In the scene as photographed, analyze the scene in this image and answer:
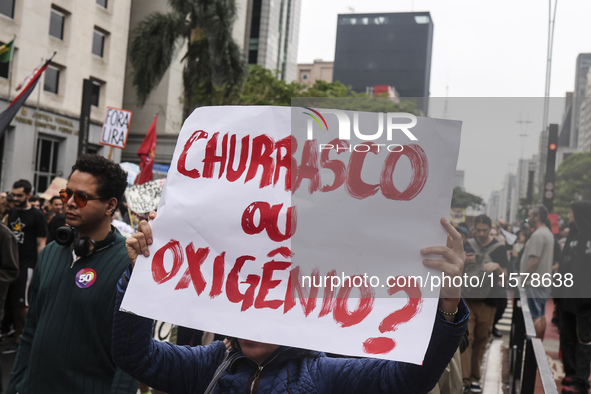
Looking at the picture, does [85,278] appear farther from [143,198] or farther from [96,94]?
[96,94]

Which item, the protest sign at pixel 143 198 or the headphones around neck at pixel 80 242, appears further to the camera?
the protest sign at pixel 143 198

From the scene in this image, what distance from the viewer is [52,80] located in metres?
29.0

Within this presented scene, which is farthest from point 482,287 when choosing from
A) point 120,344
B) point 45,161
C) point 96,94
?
point 96,94

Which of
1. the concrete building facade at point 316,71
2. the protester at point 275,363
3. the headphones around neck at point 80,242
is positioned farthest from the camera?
the concrete building facade at point 316,71

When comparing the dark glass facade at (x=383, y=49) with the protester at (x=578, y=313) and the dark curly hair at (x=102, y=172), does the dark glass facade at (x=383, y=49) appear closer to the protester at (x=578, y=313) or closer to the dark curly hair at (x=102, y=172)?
the protester at (x=578, y=313)

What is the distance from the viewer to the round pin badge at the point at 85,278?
9.59 feet

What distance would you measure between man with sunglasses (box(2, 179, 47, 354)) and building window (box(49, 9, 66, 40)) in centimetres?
2234

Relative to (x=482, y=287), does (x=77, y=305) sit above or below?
above

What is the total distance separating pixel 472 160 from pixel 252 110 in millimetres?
2857

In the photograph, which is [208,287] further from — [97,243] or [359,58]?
[359,58]

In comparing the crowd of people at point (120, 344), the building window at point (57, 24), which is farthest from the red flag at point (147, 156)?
the building window at point (57, 24)

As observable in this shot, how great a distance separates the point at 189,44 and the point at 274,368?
22373 millimetres

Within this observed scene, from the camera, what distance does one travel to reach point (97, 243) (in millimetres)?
3062

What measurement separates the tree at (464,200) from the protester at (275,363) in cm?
270
